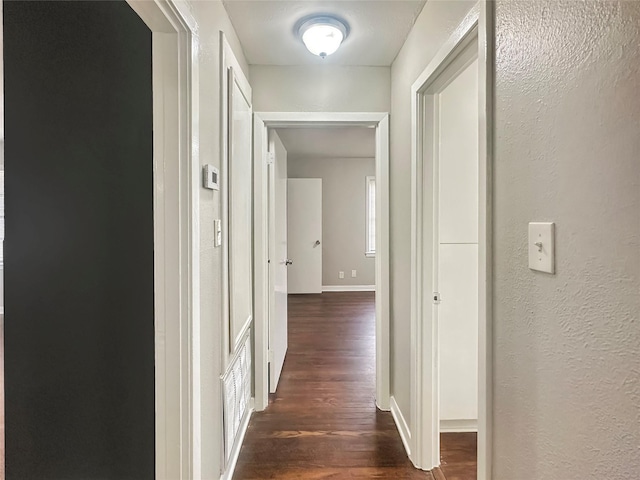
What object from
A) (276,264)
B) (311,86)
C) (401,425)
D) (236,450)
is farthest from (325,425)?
(311,86)

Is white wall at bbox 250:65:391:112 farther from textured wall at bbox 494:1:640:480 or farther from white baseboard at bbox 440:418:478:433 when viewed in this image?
white baseboard at bbox 440:418:478:433

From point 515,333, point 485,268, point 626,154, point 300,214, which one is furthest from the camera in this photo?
point 300,214

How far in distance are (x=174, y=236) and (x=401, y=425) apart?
1737mm

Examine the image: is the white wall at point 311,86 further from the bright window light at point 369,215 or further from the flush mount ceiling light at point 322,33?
the bright window light at point 369,215

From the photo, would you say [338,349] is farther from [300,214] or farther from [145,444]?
[300,214]

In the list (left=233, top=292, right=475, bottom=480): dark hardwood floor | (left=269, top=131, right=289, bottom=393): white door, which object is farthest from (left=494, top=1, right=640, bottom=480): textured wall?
(left=269, top=131, right=289, bottom=393): white door

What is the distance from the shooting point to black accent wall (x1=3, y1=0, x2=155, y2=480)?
1.32 m

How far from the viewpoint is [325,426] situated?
2207mm

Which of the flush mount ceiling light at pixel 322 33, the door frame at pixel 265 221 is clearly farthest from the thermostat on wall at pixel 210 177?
the flush mount ceiling light at pixel 322 33

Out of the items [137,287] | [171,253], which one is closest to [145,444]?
[137,287]

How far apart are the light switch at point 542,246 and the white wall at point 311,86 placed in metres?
1.74

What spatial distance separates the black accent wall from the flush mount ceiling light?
87cm

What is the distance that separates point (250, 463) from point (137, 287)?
47.1 inches

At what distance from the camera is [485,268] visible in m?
1.12
